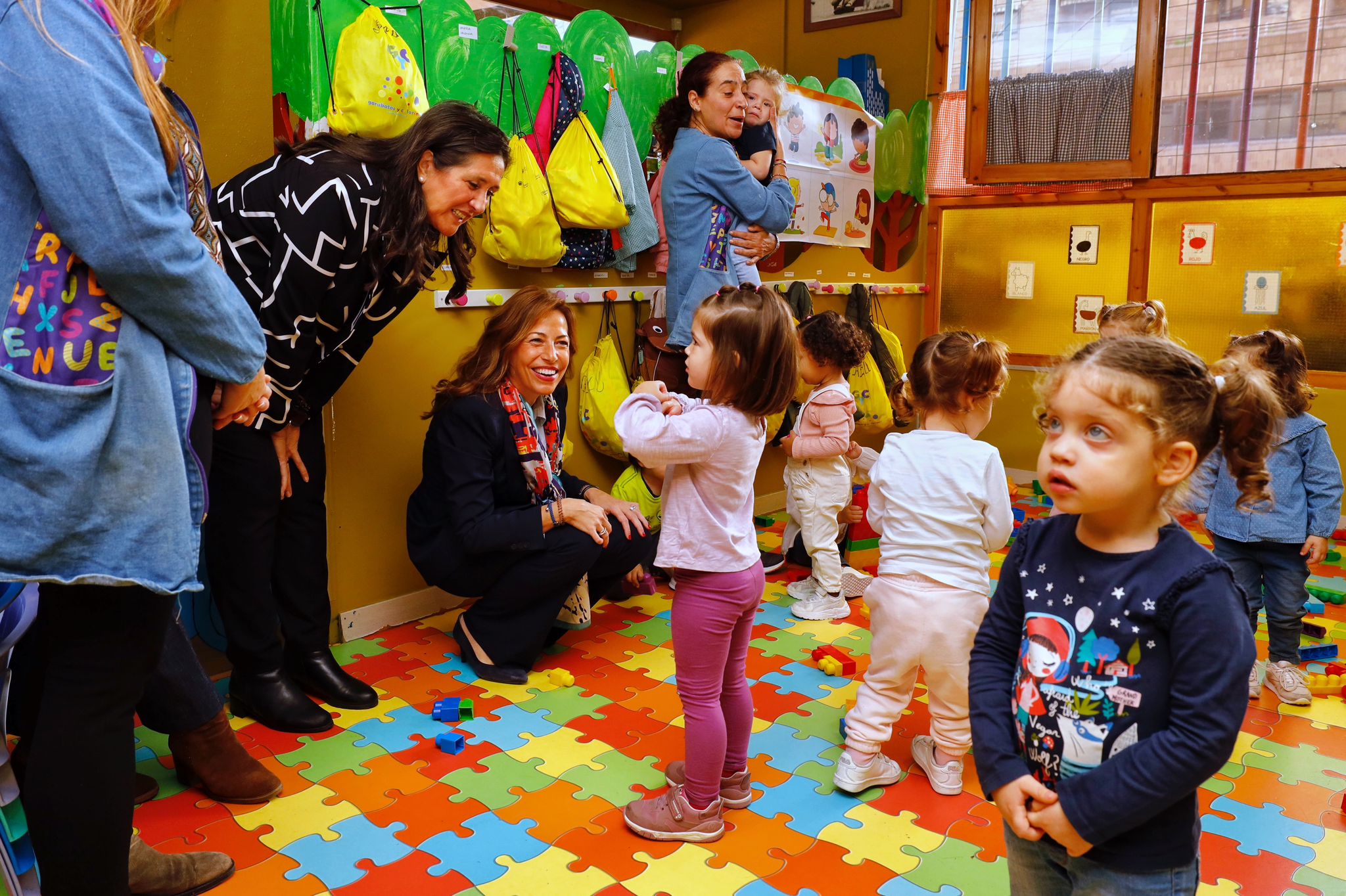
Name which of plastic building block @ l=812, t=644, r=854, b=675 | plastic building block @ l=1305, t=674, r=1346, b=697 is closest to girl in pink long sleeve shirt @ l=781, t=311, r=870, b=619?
plastic building block @ l=812, t=644, r=854, b=675

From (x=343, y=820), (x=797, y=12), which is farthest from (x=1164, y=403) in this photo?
(x=797, y=12)

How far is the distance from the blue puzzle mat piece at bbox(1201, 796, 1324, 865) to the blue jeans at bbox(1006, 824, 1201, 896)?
3.44 feet

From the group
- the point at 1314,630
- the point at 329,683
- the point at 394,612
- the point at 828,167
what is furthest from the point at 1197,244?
the point at 329,683

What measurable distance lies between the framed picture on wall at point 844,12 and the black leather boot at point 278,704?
4598 mm

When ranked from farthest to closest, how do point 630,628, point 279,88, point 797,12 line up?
1. point 797,12
2. point 630,628
3. point 279,88

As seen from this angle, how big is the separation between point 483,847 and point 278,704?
2.67ft

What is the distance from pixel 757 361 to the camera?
2119 millimetres

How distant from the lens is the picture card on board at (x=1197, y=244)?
511 cm

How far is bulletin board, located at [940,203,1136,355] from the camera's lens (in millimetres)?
5445

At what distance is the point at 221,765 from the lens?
88.7 inches

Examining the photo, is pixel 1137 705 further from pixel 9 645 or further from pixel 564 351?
pixel 564 351

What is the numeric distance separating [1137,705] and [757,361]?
108 cm

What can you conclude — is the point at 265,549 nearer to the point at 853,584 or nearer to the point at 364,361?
the point at 364,361

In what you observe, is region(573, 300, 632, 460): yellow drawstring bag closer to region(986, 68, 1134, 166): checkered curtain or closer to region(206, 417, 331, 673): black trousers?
region(206, 417, 331, 673): black trousers
